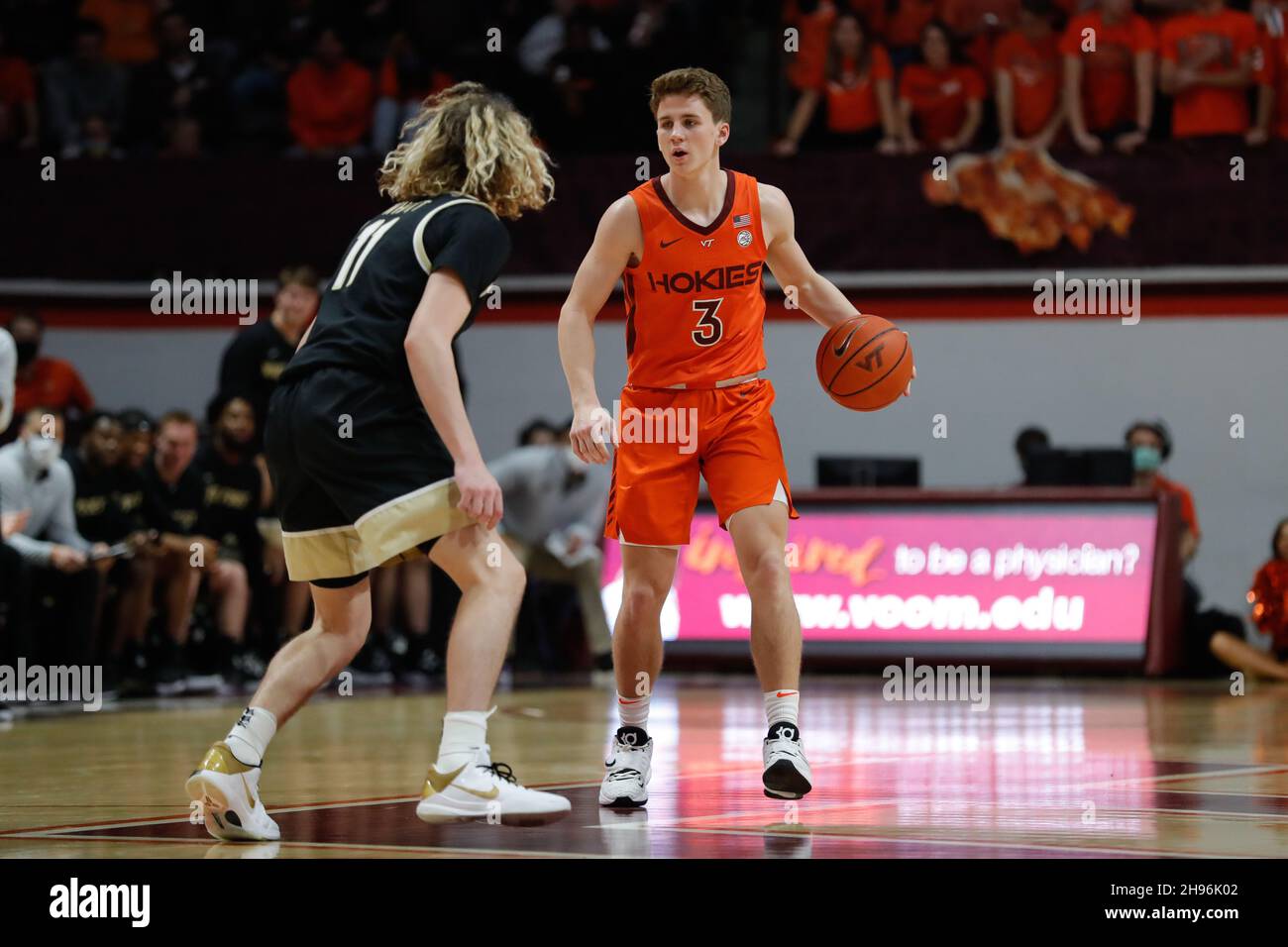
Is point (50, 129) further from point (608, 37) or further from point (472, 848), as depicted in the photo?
point (472, 848)

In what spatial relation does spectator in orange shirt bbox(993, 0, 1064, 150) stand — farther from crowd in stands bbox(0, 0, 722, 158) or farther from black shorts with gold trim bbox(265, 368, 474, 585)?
black shorts with gold trim bbox(265, 368, 474, 585)

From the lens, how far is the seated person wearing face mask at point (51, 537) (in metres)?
9.77

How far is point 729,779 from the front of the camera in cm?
607

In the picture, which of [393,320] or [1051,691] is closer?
[393,320]

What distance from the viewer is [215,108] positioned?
15.2 m

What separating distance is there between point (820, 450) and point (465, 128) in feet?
34.9

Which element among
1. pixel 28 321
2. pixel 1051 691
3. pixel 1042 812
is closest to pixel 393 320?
pixel 1042 812

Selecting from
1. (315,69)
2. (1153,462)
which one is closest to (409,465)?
(1153,462)

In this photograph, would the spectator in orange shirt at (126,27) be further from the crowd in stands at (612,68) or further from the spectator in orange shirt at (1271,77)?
the spectator in orange shirt at (1271,77)

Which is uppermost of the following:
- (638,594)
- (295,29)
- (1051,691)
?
(295,29)

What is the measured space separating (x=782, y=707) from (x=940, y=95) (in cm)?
994

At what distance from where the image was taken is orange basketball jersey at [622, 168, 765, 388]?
18.0 ft

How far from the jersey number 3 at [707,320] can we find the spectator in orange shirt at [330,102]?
9.86 meters
